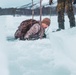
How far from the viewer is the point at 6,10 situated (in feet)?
48.5

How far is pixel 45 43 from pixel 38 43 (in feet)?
0.53

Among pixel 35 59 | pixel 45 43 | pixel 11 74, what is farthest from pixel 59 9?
pixel 11 74

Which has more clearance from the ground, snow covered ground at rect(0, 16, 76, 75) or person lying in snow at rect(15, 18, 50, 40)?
snow covered ground at rect(0, 16, 76, 75)

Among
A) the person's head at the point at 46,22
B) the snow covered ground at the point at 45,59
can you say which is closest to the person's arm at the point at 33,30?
the person's head at the point at 46,22

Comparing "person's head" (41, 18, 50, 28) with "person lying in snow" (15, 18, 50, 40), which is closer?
"person lying in snow" (15, 18, 50, 40)

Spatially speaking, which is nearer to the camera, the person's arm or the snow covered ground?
the snow covered ground

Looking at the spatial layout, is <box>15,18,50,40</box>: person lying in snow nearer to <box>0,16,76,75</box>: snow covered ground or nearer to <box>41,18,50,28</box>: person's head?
<box>41,18,50,28</box>: person's head

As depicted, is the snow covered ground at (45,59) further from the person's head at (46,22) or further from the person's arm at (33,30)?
the person's head at (46,22)

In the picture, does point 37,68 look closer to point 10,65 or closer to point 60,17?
point 10,65

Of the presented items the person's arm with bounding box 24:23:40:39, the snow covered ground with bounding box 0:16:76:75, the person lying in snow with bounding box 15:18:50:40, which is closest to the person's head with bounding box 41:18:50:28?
the person lying in snow with bounding box 15:18:50:40

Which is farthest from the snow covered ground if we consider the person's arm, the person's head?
the person's head

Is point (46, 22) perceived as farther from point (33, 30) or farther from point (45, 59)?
point (45, 59)

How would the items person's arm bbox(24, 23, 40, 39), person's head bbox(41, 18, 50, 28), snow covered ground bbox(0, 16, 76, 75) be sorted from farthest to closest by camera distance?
1. person's head bbox(41, 18, 50, 28)
2. person's arm bbox(24, 23, 40, 39)
3. snow covered ground bbox(0, 16, 76, 75)

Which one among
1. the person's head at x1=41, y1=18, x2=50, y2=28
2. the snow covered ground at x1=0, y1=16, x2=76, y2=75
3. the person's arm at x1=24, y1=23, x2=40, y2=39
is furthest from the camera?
the person's head at x1=41, y1=18, x2=50, y2=28
